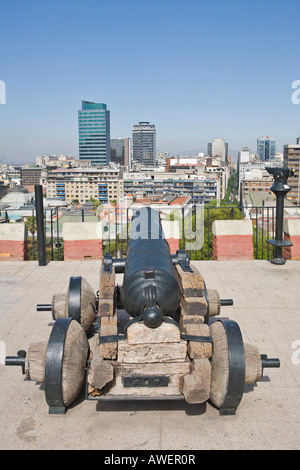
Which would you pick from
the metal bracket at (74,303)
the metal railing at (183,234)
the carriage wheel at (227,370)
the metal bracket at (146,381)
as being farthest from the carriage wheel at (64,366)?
the metal railing at (183,234)

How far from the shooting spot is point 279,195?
893 cm

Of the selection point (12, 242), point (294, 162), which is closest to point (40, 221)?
point (12, 242)

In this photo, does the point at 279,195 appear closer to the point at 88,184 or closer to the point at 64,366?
the point at 64,366

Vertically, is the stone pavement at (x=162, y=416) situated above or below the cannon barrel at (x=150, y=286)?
below

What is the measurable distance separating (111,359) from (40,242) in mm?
5707

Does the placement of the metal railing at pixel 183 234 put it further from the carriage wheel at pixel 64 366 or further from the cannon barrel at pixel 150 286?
the carriage wheel at pixel 64 366

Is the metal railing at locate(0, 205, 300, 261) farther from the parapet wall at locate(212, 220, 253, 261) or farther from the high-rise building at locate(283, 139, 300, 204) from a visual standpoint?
the high-rise building at locate(283, 139, 300, 204)

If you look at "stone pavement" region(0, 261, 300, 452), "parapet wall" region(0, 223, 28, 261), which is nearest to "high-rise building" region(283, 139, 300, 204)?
"parapet wall" region(0, 223, 28, 261)

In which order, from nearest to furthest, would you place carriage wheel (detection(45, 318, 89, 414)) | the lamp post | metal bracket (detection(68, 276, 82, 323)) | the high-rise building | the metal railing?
carriage wheel (detection(45, 318, 89, 414)) → metal bracket (detection(68, 276, 82, 323)) → the lamp post → the metal railing → the high-rise building

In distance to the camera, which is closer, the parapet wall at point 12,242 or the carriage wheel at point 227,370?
the carriage wheel at point 227,370

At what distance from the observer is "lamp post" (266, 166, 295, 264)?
880 cm

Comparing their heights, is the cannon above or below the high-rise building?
below

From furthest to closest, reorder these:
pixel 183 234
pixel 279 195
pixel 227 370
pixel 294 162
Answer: pixel 294 162 < pixel 183 234 < pixel 279 195 < pixel 227 370

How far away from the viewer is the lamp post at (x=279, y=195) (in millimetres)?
8797
